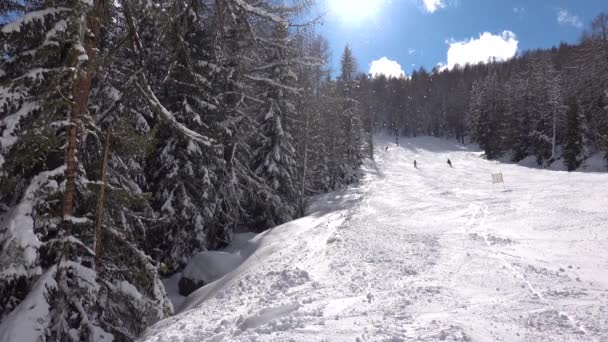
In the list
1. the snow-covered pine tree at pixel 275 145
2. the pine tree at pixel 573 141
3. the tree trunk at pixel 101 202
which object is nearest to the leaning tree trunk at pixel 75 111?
the tree trunk at pixel 101 202

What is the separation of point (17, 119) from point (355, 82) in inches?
1682

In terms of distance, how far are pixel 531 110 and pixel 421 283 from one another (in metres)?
56.1

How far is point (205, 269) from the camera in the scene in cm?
1457

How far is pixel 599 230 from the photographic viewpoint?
39.7 feet

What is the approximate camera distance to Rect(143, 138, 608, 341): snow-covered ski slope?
5.45m

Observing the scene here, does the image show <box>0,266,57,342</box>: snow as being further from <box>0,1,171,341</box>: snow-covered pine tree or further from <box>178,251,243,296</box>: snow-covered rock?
<box>178,251,243,296</box>: snow-covered rock

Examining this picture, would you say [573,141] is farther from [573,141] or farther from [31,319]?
[31,319]

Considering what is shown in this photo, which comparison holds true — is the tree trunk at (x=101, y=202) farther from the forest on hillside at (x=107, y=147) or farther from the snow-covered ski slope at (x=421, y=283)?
the snow-covered ski slope at (x=421, y=283)

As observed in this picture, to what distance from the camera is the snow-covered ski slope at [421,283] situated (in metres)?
5.45

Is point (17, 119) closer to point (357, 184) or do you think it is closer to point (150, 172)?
point (150, 172)

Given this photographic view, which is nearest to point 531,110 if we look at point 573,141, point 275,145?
point 573,141

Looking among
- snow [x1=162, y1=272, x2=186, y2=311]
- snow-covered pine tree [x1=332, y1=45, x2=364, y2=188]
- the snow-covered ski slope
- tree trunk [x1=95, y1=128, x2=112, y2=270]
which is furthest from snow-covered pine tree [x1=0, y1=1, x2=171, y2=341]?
snow-covered pine tree [x1=332, y1=45, x2=364, y2=188]

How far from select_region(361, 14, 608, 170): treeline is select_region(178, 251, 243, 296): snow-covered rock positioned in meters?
24.5

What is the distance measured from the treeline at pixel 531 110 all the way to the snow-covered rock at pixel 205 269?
80.3 ft
